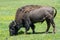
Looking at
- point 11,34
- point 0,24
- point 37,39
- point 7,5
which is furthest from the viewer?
point 7,5

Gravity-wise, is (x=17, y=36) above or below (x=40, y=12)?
below

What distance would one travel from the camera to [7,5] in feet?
115

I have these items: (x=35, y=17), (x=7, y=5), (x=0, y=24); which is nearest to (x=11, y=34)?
(x=35, y=17)

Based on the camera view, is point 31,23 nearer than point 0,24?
Yes

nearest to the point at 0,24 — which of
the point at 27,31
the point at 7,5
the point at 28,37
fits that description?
the point at 27,31

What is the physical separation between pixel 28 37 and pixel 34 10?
1684 mm

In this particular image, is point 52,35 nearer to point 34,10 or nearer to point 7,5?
point 34,10

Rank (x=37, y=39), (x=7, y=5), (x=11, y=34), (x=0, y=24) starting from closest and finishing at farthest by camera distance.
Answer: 1. (x=37, y=39)
2. (x=11, y=34)
3. (x=0, y=24)
4. (x=7, y=5)

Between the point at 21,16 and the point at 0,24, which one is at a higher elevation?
the point at 21,16

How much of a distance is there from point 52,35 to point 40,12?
59.0 inches

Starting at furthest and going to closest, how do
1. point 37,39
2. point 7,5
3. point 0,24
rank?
1. point 7,5
2. point 0,24
3. point 37,39

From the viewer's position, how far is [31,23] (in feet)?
64.4

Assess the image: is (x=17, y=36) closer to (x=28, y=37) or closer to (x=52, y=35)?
(x=28, y=37)

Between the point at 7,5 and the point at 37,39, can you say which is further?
the point at 7,5
